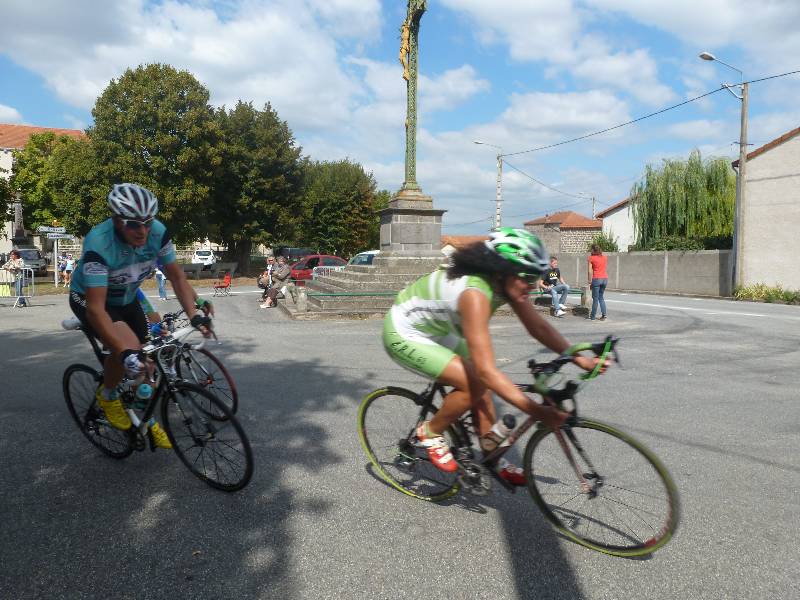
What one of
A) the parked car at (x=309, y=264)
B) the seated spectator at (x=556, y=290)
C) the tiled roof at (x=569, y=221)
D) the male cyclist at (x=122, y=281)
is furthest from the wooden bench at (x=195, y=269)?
the tiled roof at (x=569, y=221)

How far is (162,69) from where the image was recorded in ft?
108

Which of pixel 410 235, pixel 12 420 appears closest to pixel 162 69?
pixel 410 235

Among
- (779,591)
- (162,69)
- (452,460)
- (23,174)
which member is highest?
(162,69)

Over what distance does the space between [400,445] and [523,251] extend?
5.04ft

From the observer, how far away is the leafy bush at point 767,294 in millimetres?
22219

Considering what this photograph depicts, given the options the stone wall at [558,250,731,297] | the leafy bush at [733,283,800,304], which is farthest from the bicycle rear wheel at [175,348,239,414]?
the stone wall at [558,250,731,297]

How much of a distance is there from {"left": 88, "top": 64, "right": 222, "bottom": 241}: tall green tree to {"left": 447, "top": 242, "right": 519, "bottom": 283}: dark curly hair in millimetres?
30695

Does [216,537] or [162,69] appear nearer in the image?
[216,537]

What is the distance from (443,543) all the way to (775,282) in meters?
26.2

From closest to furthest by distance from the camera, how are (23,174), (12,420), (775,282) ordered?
1. (12,420)
2. (775,282)
3. (23,174)

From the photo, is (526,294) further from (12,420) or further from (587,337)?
(587,337)

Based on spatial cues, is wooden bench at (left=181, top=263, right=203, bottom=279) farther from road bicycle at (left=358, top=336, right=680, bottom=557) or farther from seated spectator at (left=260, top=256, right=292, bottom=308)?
road bicycle at (left=358, top=336, right=680, bottom=557)

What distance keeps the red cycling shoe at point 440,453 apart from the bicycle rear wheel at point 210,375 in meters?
2.38

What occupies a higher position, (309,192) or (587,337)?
(309,192)
